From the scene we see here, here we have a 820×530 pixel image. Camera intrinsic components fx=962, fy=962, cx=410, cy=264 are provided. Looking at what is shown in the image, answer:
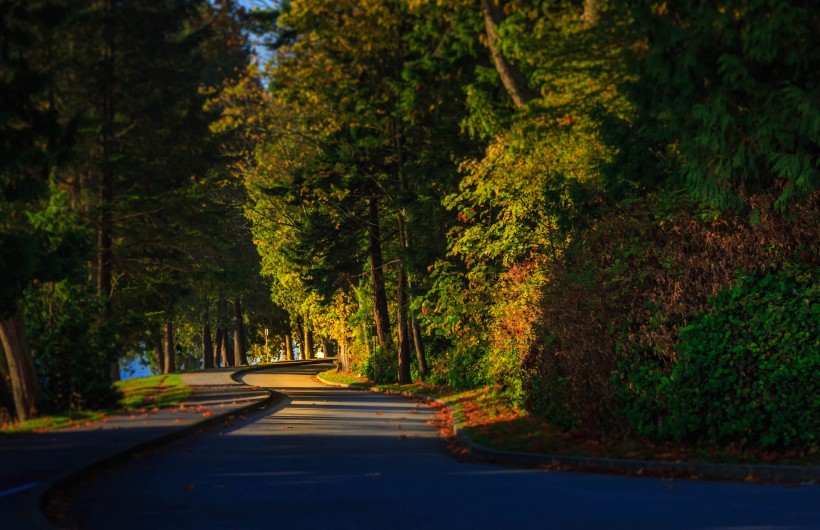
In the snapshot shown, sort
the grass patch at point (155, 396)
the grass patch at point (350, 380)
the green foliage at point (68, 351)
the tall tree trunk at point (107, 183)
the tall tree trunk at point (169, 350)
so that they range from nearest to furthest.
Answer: the green foliage at point (68, 351)
the grass patch at point (155, 396)
the tall tree trunk at point (107, 183)
the grass patch at point (350, 380)
the tall tree trunk at point (169, 350)

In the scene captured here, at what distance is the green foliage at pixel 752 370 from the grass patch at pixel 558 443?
0.86ft

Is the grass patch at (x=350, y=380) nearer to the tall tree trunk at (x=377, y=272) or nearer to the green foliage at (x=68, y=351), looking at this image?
the tall tree trunk at (x=377, y=272)

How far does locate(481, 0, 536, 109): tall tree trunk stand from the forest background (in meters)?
0.07

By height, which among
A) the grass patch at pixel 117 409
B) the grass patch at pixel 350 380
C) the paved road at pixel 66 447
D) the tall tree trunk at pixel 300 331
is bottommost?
the grass patch at pixel 350 380

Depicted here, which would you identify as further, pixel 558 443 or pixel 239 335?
pixel 239 335

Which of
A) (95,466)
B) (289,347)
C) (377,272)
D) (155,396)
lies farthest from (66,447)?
(289,347)

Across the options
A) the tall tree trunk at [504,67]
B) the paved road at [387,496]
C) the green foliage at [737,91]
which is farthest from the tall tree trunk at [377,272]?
the green foliage at [737,91]

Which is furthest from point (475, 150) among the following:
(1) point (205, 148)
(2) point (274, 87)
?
(1) point (205, 148)

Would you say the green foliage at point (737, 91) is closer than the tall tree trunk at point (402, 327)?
Yes

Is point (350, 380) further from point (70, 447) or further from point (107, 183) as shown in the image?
point (70, 447)

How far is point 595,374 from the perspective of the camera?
14680 millimetres

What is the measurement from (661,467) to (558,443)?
2.76m

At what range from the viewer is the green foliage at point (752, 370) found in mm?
12062

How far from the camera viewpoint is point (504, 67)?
71.1ft
